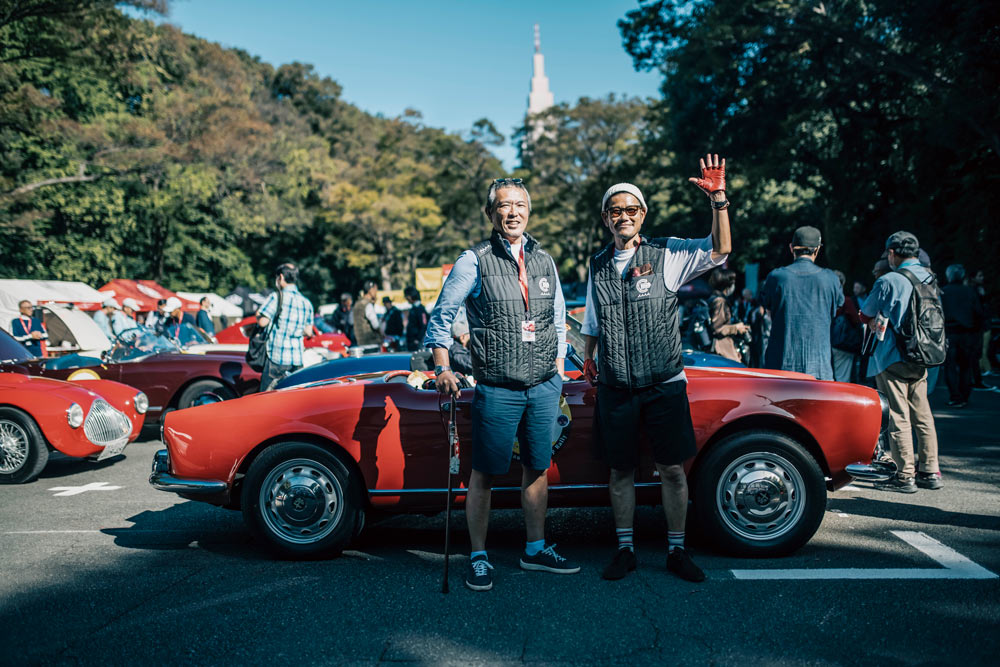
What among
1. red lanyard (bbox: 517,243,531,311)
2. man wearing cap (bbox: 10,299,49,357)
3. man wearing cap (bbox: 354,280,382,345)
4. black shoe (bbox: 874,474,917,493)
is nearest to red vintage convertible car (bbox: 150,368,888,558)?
red lanyard (bbox: 517,243,531,311)

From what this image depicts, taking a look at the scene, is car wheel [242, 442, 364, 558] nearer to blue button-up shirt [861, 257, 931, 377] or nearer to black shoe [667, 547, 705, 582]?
black shoe [667, 547, 705, 582]

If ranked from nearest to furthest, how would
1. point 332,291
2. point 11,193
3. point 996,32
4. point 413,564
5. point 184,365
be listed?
point 413,564 → point 184,365 → point 996,32 → point 11,193 → point 332,291

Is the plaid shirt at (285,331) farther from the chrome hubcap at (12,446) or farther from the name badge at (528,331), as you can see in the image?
the name badge at (528,331)

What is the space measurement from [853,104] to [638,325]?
24.5 metres

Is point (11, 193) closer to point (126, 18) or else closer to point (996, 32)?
point (126, 18)

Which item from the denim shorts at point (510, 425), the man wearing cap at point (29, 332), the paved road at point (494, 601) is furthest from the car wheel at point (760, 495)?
the man wearing cap at point (29, 332)

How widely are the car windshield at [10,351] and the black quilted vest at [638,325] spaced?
258 inches

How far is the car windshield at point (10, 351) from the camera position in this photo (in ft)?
25.3

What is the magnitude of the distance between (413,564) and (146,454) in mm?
5094

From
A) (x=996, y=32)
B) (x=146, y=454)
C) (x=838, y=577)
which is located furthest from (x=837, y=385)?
(x=996, y=32)

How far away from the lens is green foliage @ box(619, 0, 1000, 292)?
48.3ft

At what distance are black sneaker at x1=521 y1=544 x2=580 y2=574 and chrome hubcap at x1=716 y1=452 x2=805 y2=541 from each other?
0.85m

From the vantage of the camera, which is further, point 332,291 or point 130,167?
point 332,291

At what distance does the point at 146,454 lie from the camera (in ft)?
26.8
